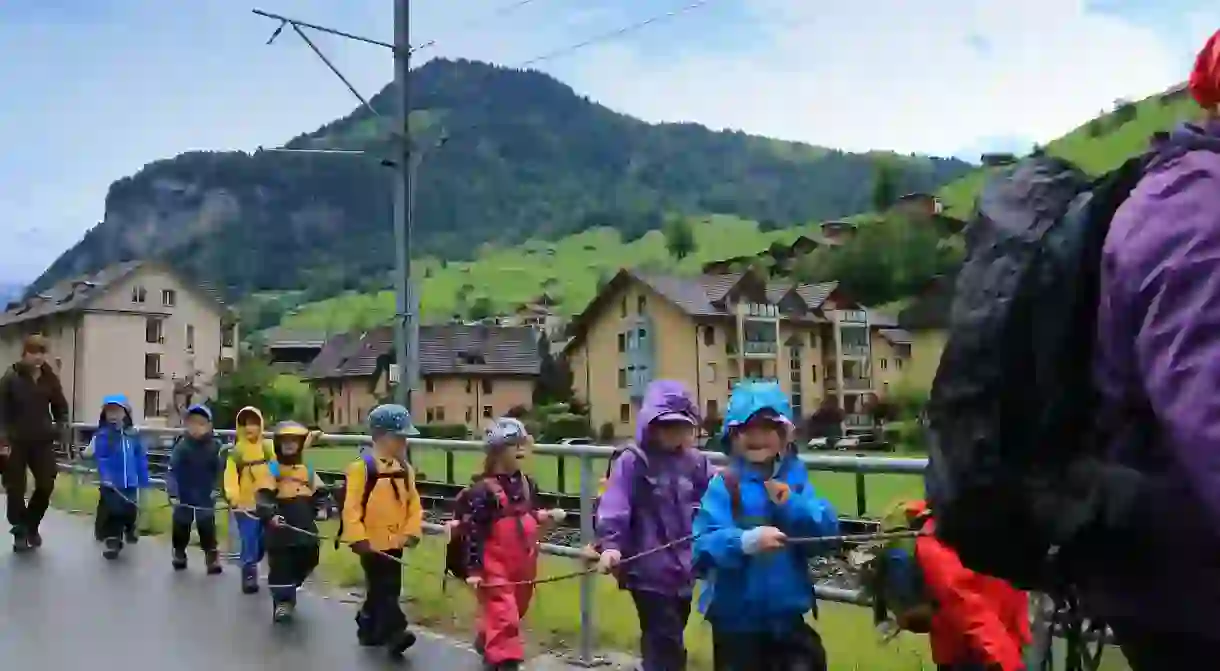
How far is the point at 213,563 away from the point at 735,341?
90.0ft

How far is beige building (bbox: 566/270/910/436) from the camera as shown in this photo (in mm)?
35781

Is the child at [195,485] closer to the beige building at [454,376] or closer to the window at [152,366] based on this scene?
the beige building at [454,376]

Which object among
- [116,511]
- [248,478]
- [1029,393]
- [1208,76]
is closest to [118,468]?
[116,511]

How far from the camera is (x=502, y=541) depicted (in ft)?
21.4

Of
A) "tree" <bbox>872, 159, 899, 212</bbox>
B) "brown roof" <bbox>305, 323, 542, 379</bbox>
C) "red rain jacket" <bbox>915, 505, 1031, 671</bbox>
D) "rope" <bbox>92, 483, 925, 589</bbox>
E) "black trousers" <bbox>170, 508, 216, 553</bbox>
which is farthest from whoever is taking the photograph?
"tree" <bbox>872, 159, 899, 212</bbox>

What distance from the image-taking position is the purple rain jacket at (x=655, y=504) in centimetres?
536

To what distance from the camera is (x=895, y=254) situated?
32062 mm

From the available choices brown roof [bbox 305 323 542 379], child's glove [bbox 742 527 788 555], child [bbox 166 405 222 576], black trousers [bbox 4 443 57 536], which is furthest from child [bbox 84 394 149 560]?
brown roof [bbox 305 323 542 379]

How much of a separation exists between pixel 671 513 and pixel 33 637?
4813 millimetres

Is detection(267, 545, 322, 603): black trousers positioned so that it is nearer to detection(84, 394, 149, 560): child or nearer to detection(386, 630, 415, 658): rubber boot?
detection(386, 630, 415, 658): rubber boot

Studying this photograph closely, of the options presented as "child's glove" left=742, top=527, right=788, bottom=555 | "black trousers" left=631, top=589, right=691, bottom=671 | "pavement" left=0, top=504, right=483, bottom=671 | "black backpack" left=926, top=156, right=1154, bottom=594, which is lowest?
"pavement" left=0, top=504, right=483, bottom=671

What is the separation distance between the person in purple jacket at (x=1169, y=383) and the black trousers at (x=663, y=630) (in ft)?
11.5

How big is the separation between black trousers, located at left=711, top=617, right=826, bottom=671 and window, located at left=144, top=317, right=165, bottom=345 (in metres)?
66.6

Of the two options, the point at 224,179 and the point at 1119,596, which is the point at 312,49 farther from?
the point at 224,179
